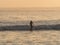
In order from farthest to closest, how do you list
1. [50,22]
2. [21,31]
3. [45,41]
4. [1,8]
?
[1,8] → [50,22] → [21,31] → [45,41]

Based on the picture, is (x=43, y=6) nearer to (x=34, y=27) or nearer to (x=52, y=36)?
(x=34, y=27)

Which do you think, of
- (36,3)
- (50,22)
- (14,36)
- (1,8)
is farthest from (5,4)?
(14,36)

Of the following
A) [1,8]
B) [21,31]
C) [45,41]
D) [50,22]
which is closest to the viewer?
[45,41]

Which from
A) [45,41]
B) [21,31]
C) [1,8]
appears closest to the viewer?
[45,41]

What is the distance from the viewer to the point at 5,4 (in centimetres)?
229

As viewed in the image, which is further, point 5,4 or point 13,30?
point 5,4

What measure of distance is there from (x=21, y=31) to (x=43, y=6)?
44.3 inches

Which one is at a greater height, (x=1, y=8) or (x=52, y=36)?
(x=1, y=8)

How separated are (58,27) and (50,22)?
89 millimetres

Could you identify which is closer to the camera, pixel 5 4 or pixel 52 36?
pixel 52 36

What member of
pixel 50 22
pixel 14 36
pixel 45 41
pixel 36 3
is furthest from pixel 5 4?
pixel 45 41

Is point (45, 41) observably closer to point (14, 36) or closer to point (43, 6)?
point (14, 36)

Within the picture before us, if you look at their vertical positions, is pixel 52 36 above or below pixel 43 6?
below

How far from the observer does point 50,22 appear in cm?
136
